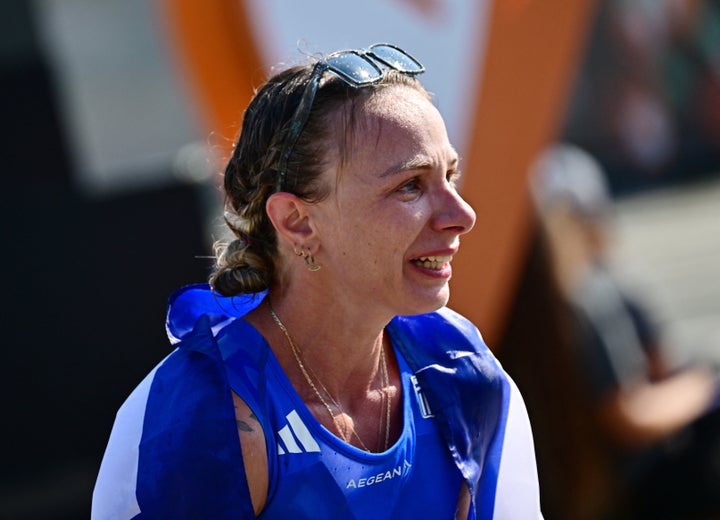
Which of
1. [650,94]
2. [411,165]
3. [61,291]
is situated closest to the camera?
[411,165]

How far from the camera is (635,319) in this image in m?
4.53

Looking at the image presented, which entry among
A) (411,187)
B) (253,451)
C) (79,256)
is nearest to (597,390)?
(79,256)

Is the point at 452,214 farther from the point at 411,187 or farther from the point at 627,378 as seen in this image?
the point at 627,378

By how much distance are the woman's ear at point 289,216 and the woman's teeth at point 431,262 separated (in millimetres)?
185

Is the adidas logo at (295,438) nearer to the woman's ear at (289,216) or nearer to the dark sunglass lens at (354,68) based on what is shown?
the woman's ear at (289,216)

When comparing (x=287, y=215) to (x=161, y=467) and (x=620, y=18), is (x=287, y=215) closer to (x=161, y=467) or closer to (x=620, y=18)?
(x=161, y=467)

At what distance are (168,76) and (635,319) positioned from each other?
2937 mm

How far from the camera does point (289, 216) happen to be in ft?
5.84

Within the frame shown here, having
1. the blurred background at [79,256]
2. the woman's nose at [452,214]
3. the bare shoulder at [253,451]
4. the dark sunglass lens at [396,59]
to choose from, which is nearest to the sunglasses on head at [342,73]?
the dark sunglass lens at [396,59]

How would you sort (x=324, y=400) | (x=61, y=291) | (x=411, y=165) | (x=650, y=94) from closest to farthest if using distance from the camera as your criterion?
1. (x=411, y=165)
2. (x=324, y=400)
3. (x=61, y=291)
4. (x=650, y=94)

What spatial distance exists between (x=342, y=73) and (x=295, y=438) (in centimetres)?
57

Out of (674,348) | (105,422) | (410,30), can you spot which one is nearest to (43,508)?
(105,422)

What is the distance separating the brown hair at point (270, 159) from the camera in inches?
68.1

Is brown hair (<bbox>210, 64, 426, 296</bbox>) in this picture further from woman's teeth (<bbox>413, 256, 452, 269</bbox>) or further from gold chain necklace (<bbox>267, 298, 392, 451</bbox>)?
woman's teeth (<bbox>413, 256, 452, 269</bbox>)
